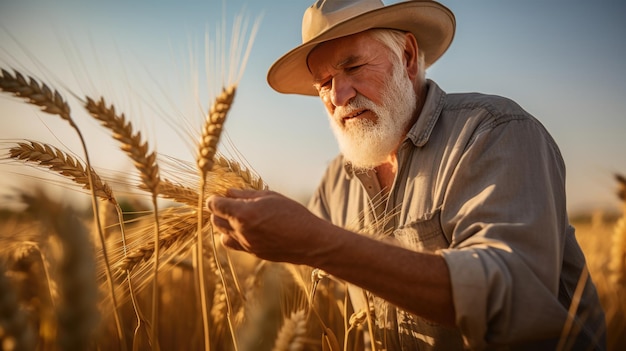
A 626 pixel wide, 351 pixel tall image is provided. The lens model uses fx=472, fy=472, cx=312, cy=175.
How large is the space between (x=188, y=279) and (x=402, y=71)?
1.93 m

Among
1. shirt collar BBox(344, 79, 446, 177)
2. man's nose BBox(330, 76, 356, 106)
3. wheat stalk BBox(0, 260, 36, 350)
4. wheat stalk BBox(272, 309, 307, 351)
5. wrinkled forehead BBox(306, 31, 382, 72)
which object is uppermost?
wrinkled forehead BBox(306, 31, 382, 72)

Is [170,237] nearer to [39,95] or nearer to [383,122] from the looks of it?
[39,95]

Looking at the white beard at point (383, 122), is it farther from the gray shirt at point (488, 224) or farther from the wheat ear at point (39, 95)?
the wheat ear at point (39, 95)

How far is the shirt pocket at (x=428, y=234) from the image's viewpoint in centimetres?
202

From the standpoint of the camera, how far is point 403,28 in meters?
2.75

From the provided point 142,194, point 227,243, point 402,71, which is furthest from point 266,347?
point 402,71

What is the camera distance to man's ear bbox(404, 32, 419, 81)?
109 inches

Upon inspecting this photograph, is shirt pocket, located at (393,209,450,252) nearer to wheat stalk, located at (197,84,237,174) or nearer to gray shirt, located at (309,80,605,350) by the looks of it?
gray shirt, located at (309,80,605,350)

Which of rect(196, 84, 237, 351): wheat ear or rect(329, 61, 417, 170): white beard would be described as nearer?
rect(196, 84, 237, 351): wheat ear

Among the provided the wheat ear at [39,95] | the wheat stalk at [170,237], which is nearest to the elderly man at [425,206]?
the wheat stalk at [170,237]

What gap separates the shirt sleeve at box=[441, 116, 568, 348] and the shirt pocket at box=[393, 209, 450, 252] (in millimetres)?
74

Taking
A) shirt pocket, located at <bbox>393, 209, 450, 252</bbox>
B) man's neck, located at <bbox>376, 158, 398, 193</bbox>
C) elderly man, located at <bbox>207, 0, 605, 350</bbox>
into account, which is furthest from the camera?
man's neck, located at <bbox>376, 158, 398, 193</bbox>

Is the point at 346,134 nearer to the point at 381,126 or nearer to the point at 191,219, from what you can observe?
the point at 381,126

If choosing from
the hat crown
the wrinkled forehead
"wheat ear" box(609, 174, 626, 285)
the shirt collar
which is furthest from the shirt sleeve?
the hat crown
